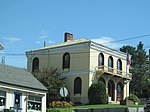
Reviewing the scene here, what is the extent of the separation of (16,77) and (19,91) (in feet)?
8.22

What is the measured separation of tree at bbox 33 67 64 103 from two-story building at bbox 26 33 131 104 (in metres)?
2.81

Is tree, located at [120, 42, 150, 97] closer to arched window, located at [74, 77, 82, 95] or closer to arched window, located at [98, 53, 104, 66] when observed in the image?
arched window, located at [98, 53, 104, 66]

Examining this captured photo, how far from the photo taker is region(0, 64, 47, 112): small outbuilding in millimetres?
42031

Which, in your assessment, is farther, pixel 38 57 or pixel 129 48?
pixel 129 48

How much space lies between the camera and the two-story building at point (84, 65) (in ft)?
206

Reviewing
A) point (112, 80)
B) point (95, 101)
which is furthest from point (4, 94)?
point (112, 80)

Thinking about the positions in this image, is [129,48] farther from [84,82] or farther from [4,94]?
[4,94]

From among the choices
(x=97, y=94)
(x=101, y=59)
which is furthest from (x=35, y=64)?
(x=97, y=94)

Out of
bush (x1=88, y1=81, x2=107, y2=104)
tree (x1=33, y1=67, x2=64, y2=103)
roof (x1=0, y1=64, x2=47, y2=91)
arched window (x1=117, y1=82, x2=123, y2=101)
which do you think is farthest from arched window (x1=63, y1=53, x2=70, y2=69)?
roof (x1=0, y1=64, x2=47, y2=91)

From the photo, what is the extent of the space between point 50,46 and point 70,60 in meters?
7.69

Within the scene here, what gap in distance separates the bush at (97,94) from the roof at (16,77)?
13542 millimetres

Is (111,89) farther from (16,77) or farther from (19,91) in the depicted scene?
(19,91)

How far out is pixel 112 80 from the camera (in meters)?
67.2

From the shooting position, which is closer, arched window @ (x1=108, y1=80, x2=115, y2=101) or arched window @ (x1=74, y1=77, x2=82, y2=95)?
arched window @ (x1=74, y1=77, x2=82, y2=95)
